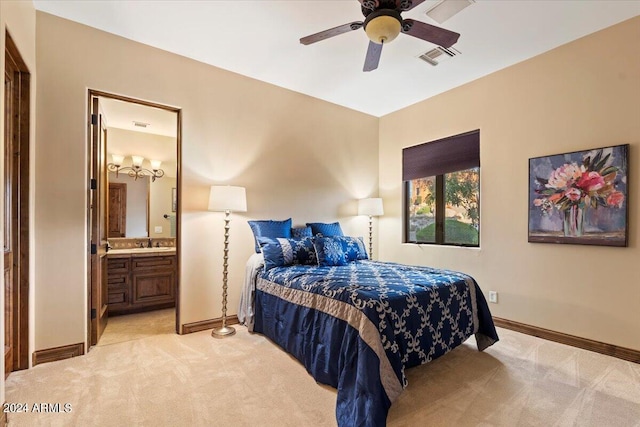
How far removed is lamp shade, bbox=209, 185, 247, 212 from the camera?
3.09 meters

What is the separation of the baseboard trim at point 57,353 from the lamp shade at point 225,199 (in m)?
1.64

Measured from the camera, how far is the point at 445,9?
251cm

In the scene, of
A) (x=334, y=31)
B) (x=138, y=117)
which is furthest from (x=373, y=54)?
(x=138, y=117)

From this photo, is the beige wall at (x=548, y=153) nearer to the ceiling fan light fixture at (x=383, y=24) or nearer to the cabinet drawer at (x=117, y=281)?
the ceiling fan light fixture at (x=383, y=24)

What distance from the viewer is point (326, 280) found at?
8.09 feet

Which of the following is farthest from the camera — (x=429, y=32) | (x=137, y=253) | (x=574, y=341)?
(x=137, y=253)

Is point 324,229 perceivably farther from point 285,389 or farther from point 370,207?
point 285,389

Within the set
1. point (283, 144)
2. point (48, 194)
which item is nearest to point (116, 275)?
point (48, 194)

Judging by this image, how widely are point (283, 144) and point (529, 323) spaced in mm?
3454

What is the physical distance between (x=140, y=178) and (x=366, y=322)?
427cm

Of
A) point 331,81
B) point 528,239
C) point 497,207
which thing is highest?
point 331,81

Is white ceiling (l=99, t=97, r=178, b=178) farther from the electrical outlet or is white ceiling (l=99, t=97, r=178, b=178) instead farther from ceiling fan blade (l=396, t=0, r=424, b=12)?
the electrical outlet

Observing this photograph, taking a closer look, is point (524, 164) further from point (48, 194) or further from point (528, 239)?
point (48, 194)

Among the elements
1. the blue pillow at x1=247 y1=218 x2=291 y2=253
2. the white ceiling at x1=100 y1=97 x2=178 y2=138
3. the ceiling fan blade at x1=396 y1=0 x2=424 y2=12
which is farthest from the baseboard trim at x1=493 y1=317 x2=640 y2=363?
the white ceiling at x1=100 y1=97 x2=178 y2=138
